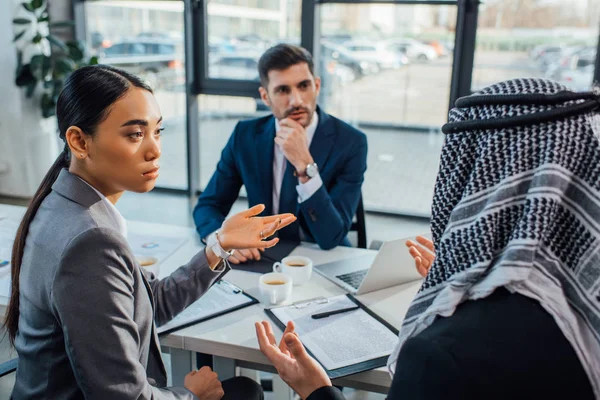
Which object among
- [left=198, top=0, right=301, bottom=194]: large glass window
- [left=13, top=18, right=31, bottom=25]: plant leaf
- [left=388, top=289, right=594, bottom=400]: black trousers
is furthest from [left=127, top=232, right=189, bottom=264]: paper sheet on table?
[left=13, top=18, right=31, bottom=25]: plant leaf

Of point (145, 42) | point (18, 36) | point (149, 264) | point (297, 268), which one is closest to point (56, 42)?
point (18, 36)

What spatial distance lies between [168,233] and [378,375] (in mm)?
1041

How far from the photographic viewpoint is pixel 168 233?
6.46 feet

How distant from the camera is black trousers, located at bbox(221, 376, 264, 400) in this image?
1348 millimetres

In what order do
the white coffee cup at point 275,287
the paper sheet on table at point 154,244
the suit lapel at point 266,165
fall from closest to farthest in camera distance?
1. the white coffee cup at point 275,287
2. the paper sheet on table at point 154,244
3. the suit lapel at point 266,165

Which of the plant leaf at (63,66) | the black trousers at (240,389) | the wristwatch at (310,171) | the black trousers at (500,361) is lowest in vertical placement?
the black trousers at (240,389)

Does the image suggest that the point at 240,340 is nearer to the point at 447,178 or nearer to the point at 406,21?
the point at 447,178

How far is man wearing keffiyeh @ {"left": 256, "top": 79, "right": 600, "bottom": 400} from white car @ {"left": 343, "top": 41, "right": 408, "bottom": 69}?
137 inches

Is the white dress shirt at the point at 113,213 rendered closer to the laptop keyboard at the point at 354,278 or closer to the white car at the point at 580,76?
the laptop keyboard at the point at 354,278

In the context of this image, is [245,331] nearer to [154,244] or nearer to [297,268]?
[297,268]

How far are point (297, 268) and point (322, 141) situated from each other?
72cm

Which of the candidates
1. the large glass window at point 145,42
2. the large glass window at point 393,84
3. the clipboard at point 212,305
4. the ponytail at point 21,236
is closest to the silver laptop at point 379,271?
the clipboard at point 212,305

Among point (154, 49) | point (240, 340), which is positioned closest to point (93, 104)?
point (240, 340)

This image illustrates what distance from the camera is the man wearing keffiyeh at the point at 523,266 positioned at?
2.39 feet
